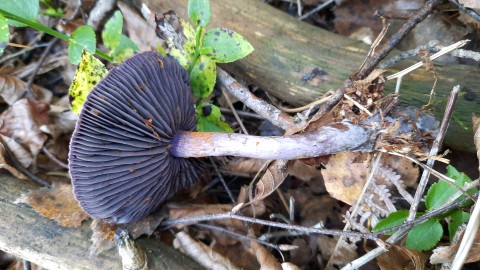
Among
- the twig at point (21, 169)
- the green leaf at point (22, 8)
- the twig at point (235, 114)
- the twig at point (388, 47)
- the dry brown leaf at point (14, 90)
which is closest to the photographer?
the green leaf at point (22, 8)

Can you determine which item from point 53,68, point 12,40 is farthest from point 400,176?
point 12,40

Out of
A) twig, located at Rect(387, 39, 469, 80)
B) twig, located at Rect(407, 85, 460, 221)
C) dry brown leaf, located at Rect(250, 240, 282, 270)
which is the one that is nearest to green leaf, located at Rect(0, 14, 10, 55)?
dry brown leaf, located at Rect(250, 240, 282, 270)

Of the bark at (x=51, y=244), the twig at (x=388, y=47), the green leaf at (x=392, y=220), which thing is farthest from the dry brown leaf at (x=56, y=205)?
the twig at (x=388, y=47)

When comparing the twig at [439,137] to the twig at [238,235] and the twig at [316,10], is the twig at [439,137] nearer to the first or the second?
the twig at [238,235]

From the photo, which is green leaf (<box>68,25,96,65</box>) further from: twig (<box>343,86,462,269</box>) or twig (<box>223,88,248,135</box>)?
twig (<box>343,86,462,269</box>)

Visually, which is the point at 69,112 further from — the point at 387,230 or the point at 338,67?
the point at 387,230
